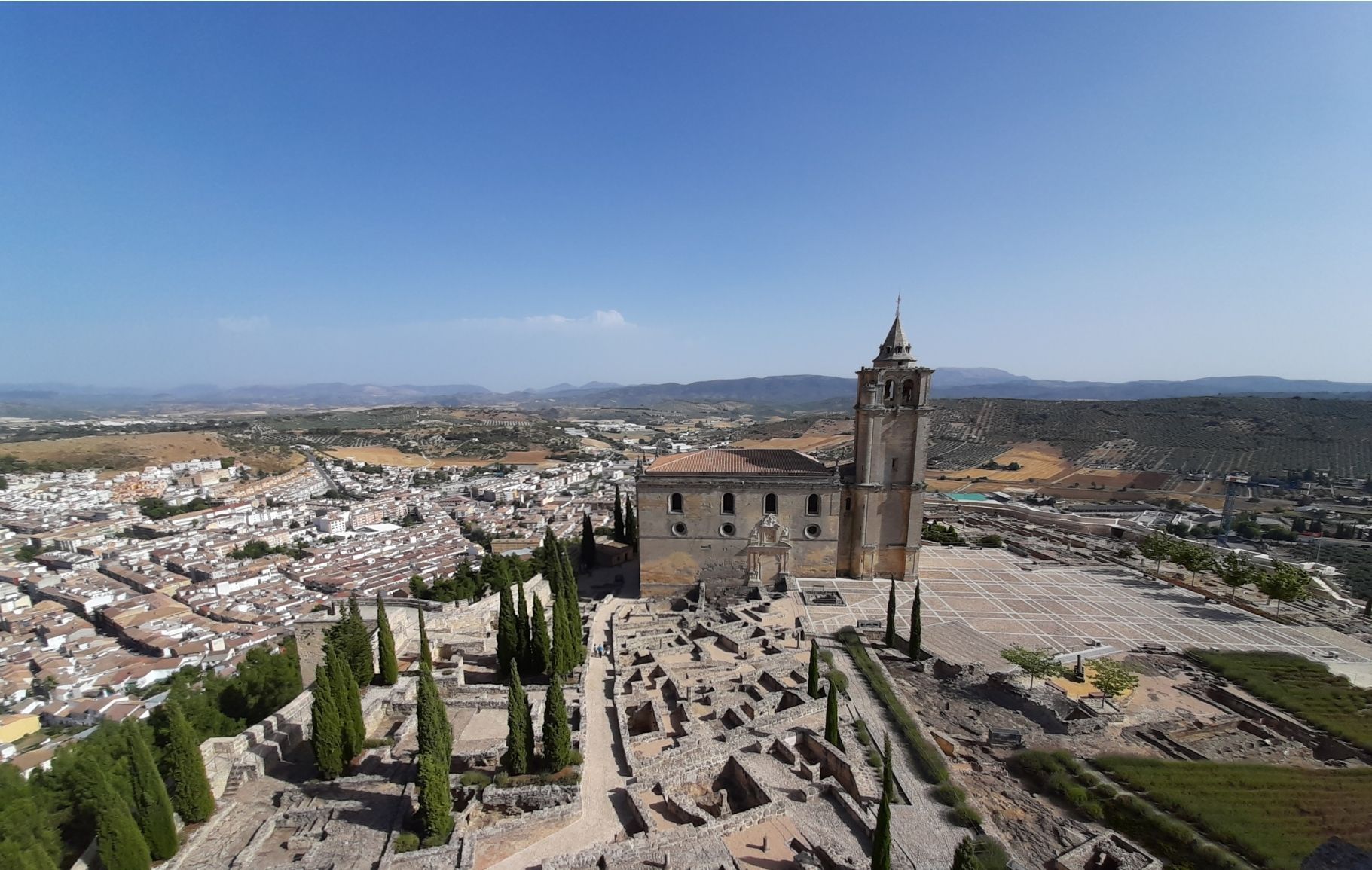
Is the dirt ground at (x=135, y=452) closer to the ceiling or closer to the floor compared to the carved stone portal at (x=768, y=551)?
closer to the floor

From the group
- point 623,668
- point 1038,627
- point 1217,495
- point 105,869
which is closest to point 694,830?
point 623,668

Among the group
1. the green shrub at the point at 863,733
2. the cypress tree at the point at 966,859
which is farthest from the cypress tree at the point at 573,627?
the cypress tree at the point at 966,859

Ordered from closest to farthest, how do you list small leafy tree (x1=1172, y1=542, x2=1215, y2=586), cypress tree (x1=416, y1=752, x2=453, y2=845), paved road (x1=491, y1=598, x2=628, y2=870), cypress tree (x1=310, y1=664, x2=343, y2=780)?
1. cypress tree (x1=416, y1=752, x2=453, y2=845)
2. paved road (x1=491, y1=598, x2=628, y2=870)
3. cypress tree (x1=310, y1=664, x2=343, y2=780)
4. small leafy tree (x1=1172, y1=542, x2=1215, y2=586)

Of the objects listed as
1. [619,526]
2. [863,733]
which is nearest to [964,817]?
[863,733]

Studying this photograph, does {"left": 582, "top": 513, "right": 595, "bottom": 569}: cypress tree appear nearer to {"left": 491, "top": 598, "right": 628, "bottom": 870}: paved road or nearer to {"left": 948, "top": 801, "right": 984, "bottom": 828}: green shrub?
{"left": 491, "top": 598, "right": 628, "bottom": 870}: paved road

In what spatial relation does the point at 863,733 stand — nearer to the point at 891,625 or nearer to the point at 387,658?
the point at 891,625

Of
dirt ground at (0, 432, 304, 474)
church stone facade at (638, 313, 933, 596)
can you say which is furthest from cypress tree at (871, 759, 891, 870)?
dirt ground at (0, 432, 304, 474)

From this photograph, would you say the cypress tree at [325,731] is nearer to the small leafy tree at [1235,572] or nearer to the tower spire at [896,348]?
the tower spire at [896,348]
